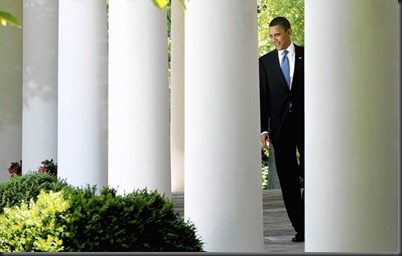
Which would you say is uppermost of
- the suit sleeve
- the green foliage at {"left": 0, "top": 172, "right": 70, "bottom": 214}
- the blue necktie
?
the blue necktie

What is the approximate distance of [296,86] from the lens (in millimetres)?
23656

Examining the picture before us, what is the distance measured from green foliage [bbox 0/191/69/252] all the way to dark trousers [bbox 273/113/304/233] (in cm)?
741

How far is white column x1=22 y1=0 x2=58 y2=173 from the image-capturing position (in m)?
36.2

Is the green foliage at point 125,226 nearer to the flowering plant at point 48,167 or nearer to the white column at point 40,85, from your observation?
the flowering plant at point 48,167


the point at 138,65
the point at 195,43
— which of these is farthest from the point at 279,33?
the point at 195,43

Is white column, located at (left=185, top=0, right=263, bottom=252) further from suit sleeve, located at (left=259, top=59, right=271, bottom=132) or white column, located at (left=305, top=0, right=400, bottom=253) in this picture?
suit sleeve, located at (left=259, top=59, right=271, bottom=132)

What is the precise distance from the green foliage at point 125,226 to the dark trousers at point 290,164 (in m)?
6.35

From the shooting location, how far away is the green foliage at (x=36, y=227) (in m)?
16.1

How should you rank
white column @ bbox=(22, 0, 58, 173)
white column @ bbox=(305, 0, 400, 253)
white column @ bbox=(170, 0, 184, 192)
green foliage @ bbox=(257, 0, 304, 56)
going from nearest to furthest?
white column @ bbox=(305, 0, 400, 253), white column @ bbox=(22, 0, 58, 173), white column @ bbox=(170, 0, 184, 192), green foliage @ bbox=(257, 0, 304, 56)

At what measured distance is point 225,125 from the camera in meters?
19.2

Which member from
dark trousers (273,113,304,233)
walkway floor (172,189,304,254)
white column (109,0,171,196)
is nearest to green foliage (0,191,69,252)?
white column (109,0,171,196)

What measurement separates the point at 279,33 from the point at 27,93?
14980mm

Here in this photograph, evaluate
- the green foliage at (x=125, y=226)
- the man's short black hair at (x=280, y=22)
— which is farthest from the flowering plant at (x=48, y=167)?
the green foliage at (x=125, y=226)

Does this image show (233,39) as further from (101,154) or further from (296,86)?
(101,154)
